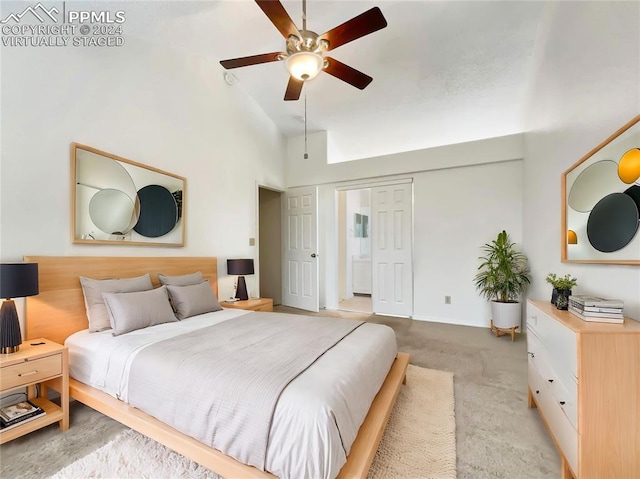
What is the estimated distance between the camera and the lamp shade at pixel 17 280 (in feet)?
5.41

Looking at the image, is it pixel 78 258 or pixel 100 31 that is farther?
pixel 100 31

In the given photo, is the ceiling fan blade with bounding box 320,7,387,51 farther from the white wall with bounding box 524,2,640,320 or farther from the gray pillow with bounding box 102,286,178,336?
the gray pillow with bounding box 102,286,178,336

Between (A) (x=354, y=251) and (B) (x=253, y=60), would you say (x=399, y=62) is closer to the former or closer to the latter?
(B) (x=253, y=60)

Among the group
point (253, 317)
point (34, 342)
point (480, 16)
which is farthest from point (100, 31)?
point (480, 16)

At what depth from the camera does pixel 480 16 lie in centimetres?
281

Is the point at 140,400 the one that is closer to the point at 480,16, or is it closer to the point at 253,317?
the point at 253,317

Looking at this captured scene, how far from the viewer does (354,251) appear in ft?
22.1

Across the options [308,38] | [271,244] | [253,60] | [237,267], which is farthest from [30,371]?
[271,244]

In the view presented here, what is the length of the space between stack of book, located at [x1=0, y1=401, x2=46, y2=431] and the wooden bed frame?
0.61ft

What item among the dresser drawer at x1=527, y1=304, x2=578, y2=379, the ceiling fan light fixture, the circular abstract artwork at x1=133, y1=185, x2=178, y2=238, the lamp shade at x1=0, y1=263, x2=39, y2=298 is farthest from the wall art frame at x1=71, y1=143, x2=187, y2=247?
the dresser drawer at x1=527, y1=304, x2=578, y2=379

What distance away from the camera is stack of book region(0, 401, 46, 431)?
64.9 inches

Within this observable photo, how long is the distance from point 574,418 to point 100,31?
4.27 metres

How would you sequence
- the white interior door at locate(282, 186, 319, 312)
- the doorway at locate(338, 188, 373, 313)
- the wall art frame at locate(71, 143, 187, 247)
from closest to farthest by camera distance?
the wall art frame at locate(71, 143, 187, 247)
the white interior door at locate(282, 186, 319, 312)
the doorway at locate(338, 188, 373, 313)

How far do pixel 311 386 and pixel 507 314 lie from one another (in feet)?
10.7
